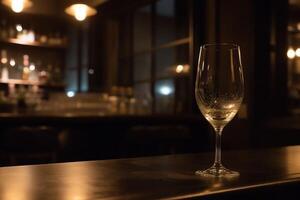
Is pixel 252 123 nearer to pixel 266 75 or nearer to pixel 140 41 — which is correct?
pixel 266 75

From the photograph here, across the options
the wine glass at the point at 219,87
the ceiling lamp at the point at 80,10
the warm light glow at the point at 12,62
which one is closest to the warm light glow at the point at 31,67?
the warm light glow at the point at 12,62

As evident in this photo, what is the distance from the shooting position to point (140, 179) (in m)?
0.64

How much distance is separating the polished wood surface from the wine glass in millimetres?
75

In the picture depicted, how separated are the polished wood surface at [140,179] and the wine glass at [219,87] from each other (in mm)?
75

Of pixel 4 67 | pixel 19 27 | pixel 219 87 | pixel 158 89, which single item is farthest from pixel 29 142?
pixel 19 27

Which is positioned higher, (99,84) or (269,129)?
(99,84)

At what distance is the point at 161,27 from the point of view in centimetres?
387

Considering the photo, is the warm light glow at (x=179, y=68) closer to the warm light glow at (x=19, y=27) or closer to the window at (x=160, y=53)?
the window at (x=160, y=53)

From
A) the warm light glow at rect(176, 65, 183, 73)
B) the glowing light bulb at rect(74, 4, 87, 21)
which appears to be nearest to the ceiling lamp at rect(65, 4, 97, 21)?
the glowing light bulb at rect(74, 4, 87, 21)

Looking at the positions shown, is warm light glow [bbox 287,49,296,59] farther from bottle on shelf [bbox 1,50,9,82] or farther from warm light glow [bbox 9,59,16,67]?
warm light glow [bbox 9,59,16,67]

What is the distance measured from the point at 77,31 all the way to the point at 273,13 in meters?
3.27

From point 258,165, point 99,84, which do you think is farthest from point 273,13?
Answer: point 99,84

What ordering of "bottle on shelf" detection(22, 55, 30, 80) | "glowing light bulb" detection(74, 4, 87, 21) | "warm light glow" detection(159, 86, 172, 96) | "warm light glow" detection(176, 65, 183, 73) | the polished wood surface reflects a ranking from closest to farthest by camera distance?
the polished wood surface
"glowing light bulb" detection(74, 4, 87, 21)
"warm light glow" detection(176, 65, 183, 73)
"warm light glow" detection(159, 86, 172, 96)
"bottle on shelf" detection(22, 55, 30, 80)

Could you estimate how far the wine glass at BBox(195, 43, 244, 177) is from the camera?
719mm
